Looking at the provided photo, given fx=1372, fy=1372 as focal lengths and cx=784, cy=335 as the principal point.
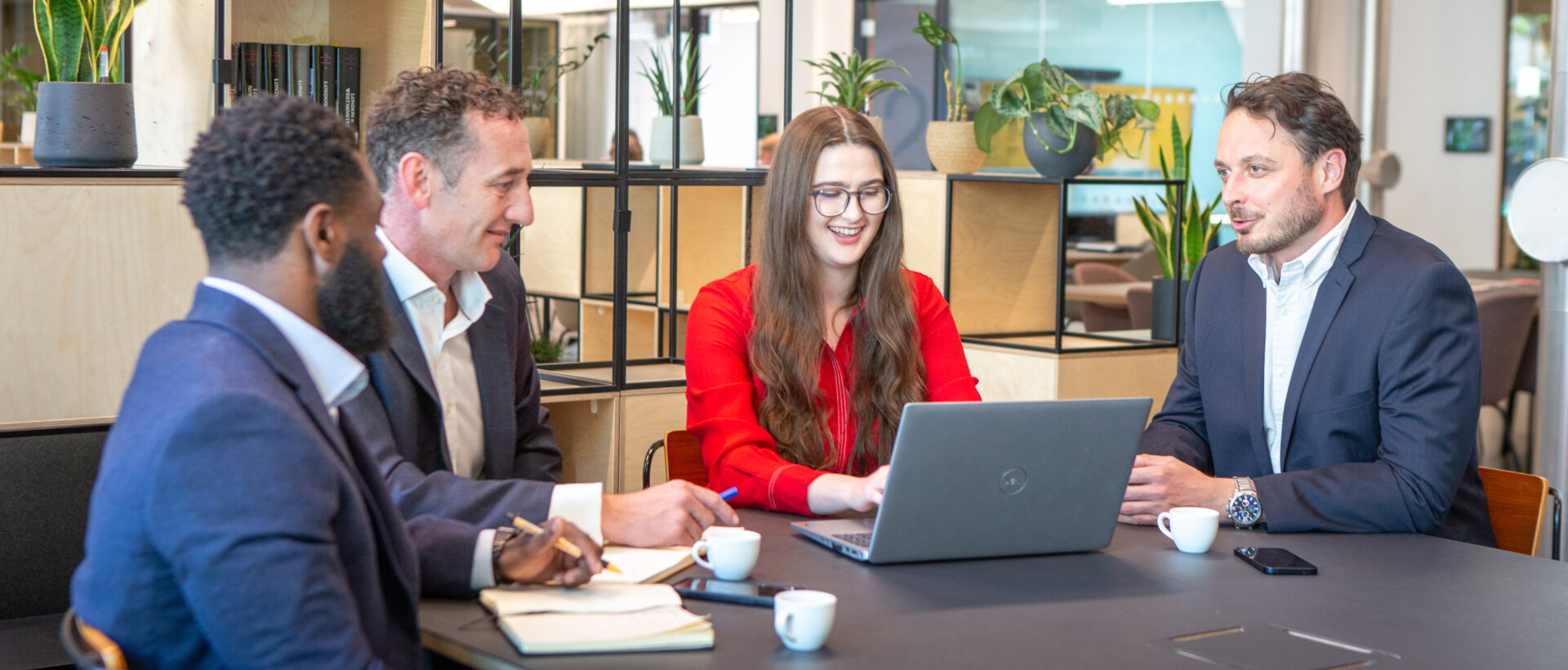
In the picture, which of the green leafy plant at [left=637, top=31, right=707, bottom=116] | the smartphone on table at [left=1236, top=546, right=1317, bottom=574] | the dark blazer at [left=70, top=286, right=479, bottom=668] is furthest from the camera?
the green leafy plant at [left=637, top=31, right=707, bottom=116]

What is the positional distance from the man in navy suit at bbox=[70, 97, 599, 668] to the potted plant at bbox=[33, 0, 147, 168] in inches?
59.9

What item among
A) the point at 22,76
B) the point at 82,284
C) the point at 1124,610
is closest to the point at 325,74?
the point at 82,284

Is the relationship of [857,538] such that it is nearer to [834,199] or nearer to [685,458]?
[685,458]

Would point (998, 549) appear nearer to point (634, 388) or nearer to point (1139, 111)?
point (634, 388)

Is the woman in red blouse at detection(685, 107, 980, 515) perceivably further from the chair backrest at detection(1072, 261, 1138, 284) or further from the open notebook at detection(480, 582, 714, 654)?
the chair backrest at detection(1072, 261, 1138, 284)

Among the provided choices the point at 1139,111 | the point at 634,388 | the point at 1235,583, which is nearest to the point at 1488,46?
the point at 1139,111

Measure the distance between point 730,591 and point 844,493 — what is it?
1.51 ft

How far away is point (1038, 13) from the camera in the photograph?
9.12 metres

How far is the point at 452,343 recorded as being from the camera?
6.83 ft

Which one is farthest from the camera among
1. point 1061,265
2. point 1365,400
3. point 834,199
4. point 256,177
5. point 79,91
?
point 1061,265

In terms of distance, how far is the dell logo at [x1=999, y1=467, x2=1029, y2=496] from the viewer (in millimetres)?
1693

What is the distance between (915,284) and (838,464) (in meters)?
0.40

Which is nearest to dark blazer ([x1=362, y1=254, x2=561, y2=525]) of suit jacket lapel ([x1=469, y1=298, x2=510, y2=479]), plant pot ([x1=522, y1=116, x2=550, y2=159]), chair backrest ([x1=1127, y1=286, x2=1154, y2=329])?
suit jacket lapel ([x1=469, y1=298, x2=510, y2=479])

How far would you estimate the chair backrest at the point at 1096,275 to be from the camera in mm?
6523
